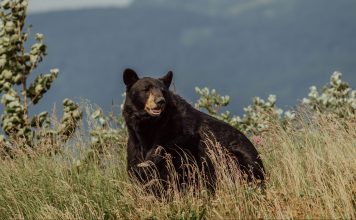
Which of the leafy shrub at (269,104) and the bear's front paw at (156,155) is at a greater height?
the leafy shrub at (269,104)

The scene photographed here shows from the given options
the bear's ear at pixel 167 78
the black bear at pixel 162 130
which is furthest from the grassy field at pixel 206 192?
the bear's ear at pixel 167 78

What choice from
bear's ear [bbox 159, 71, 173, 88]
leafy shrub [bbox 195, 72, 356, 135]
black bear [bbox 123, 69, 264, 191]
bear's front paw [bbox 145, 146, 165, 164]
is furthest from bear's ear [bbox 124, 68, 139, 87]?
leafy shrub [bbox 195, 72, 356, 135]

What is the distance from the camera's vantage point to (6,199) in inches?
343

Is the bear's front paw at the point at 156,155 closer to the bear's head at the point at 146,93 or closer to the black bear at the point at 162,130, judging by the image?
the black bear at the point at 162,130

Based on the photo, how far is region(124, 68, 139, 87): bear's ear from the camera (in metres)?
8.38

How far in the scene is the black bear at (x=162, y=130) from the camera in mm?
8148

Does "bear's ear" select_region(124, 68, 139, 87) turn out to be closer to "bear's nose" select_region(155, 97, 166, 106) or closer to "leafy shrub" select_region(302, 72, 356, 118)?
"bear's nose" select_region(155, 97, 166, 106)

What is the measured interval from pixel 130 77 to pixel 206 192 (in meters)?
1.75

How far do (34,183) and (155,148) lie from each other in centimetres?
177

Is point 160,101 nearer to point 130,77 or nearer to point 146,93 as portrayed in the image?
point 146,93

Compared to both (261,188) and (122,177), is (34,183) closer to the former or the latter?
(122,177)

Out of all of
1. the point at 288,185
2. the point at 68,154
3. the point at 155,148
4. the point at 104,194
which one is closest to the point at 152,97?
the point at 155,148

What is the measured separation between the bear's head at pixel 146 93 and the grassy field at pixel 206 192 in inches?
33.9

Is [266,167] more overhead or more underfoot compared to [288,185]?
more overhead
